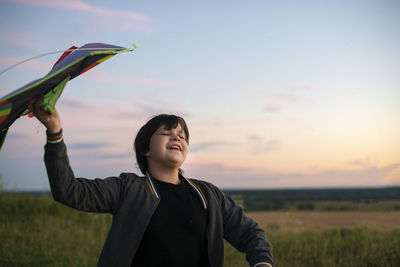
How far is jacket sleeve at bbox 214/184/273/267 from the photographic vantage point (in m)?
2.40

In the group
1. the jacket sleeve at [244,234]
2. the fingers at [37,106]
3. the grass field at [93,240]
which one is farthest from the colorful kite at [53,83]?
the grass field at [93,240]

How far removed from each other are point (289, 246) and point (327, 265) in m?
0.98

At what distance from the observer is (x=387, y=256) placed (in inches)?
190

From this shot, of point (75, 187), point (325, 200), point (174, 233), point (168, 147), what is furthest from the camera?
point (325, 200)

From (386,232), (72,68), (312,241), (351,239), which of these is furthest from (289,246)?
(72,68)

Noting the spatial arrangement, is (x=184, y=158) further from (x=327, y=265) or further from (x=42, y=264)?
(x=42, y=264)

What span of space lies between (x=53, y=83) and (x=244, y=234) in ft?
4.80

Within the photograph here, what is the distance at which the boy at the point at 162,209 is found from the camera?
225 cm

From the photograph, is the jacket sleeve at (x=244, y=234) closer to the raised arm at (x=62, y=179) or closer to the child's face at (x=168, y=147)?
the child's face at (x=168, y=147)

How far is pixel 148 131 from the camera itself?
2686 millimetres

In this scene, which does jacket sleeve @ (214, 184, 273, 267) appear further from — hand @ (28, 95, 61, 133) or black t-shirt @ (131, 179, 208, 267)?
hand @ (28, 95, 61, 133)

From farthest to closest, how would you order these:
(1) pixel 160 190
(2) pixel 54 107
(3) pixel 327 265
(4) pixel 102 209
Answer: (3) pixel 327 265
(1) pixel 160 190
(4) pixel 102 209
(2) pixel 54 107

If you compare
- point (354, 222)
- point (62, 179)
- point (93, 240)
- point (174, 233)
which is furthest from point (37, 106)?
point (354, 222)

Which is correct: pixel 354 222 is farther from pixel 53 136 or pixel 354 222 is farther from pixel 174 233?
pixel 53 136
